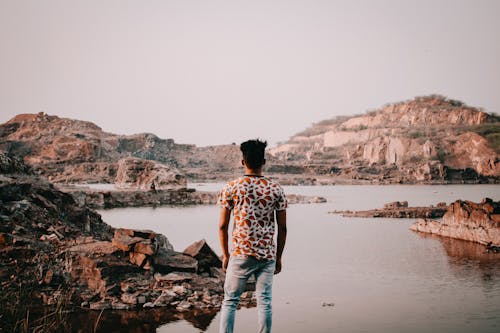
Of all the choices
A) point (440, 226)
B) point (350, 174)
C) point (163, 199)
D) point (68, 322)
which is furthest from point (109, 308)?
point (350, 174)

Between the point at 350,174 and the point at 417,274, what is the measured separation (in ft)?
232

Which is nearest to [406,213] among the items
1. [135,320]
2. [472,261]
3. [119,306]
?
[472,261]

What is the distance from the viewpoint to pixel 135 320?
6328 mm

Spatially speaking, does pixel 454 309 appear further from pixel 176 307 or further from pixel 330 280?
pixel 176 307

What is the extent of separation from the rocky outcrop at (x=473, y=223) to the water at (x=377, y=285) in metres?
0.52

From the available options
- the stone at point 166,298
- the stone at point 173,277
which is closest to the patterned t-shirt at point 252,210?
the stone at point 166,298

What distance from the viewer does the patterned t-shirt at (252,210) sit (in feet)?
13.1

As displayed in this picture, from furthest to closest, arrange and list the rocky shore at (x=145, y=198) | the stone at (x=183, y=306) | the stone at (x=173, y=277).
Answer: the rocky shore at (x=145, y=198), the stone at (x=173, y=277), the stone at (x=183, y=306)

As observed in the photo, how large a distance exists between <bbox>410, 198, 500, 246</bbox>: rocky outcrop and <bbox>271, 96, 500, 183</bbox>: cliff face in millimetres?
56517

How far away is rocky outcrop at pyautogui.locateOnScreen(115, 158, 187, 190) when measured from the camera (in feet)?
124

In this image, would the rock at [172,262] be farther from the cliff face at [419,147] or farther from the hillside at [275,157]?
the cliff face at [419,147]

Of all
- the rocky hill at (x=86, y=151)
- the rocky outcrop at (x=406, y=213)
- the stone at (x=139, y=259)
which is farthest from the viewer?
the rocky hill at (x=86, y=151)

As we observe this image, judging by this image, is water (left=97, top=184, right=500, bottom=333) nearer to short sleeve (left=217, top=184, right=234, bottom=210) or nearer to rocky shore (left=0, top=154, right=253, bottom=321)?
rocky shore (left=0, top=154, right=253, bottom=321)

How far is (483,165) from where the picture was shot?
82312 mm
